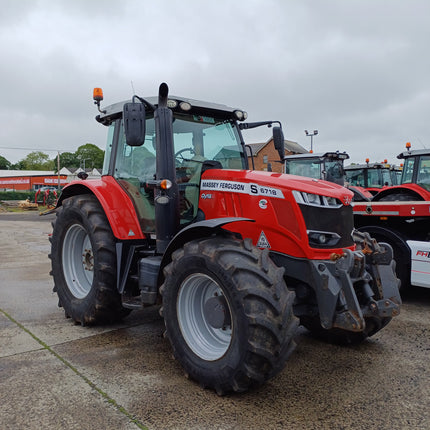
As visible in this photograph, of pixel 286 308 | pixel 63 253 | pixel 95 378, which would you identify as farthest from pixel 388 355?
pixel 63 253

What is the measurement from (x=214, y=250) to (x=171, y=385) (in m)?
1.08

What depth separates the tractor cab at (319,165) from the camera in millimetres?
11984

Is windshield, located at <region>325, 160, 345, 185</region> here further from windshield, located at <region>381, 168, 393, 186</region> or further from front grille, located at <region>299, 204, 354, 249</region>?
front grille, located at <region>299, 204, 354, 249</region>

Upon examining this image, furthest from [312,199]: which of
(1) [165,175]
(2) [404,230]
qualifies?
(2) [404,230]

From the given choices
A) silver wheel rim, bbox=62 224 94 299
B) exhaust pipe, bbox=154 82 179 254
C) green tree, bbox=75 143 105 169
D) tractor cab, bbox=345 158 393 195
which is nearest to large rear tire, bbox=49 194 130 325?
silver wheel rim, bbox=62 224 94 299

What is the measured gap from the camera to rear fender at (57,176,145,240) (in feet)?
13.8

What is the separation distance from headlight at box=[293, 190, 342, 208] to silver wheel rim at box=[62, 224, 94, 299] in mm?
2591

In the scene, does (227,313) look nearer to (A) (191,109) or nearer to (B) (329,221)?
(B) (329,221)

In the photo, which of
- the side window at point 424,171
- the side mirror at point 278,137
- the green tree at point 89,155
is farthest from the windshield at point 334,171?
the green tree at point 89,155

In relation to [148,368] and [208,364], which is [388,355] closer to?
[208,364]

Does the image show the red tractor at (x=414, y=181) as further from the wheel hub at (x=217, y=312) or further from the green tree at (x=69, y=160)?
the green tree at (x=69, y=160)

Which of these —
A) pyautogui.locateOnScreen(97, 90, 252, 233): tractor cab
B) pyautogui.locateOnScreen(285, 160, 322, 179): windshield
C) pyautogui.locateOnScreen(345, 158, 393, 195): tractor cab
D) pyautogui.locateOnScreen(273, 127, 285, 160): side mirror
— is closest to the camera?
pyautogui.locateOnScreen(97, 90, 252, 233): tractor cab

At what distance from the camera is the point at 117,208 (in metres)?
4.30

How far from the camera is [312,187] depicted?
3.42 meters
